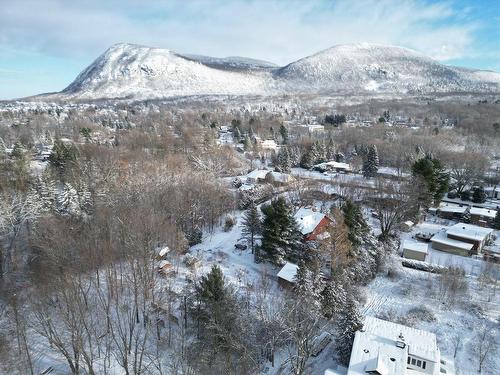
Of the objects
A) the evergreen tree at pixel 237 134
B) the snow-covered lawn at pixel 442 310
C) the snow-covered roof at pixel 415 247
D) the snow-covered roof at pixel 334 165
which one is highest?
the evergreen tree at pixel 237 134

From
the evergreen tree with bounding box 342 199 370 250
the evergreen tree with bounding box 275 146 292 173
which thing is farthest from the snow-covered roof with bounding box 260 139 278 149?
the evergreen tree with bounding box 342 199 370 250

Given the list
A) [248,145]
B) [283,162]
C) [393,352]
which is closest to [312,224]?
[393,352]

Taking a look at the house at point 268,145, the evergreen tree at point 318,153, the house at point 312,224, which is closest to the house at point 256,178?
the evergreen tree at point 318,153

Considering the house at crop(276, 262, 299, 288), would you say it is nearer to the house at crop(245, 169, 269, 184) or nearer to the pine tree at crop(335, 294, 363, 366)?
the pine tree at crop(335, 294, 363, 366)

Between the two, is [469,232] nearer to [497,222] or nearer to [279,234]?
[497,222]

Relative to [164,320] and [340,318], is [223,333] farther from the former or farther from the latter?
[340,318]

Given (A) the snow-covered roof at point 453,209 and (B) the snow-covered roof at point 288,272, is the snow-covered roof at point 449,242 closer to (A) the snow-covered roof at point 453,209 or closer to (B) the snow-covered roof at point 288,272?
(A) the snow-covered roof at point 453,209
